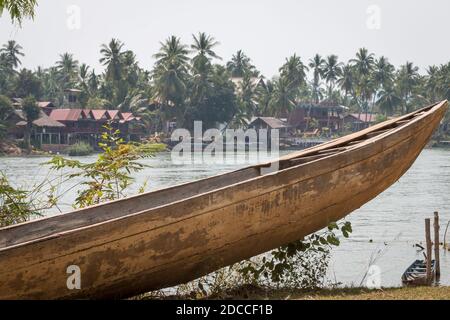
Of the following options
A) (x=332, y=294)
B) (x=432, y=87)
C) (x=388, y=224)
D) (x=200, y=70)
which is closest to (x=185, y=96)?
(x=200, y=70)

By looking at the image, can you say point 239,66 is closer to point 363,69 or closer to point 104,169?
point 363,69

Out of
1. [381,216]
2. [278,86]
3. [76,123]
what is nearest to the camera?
[381,216]

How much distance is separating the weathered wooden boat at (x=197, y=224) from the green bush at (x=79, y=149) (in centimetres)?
4995

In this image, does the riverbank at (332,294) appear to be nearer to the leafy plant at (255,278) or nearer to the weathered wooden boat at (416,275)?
the leafy plant at (255,278)

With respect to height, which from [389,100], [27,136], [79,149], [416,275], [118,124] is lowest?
[79,149]

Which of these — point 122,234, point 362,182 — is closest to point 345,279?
point 362,182

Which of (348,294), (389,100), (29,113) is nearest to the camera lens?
(348,294)

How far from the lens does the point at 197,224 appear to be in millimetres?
6191

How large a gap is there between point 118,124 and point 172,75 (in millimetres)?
7088

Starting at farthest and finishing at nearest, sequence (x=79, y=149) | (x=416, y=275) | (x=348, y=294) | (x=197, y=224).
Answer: (x=79, y=149), (x=416, y=275), (x=348, y=294), (x=197, y=224)

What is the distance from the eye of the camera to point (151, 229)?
5.94 m

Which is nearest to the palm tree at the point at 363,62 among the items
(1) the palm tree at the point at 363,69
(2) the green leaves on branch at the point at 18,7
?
(1) the palm tree at the point at 363,69
